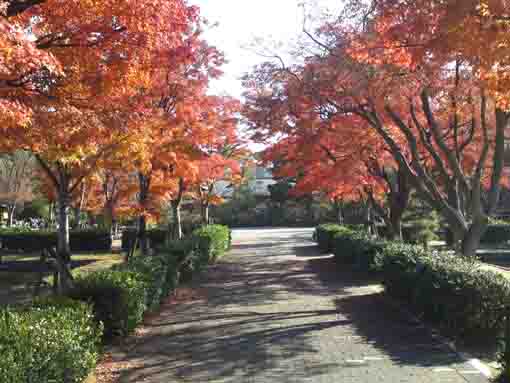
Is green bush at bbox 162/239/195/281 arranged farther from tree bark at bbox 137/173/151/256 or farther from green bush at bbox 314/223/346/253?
green bush at bbox 314/223/346/253

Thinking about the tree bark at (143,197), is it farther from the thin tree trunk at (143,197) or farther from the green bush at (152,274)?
the green bush at (152,274)

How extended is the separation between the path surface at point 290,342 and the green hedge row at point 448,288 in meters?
0.36

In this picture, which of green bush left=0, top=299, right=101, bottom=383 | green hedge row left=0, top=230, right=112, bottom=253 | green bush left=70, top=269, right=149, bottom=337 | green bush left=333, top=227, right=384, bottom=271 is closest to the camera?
green bush left=0, top=299, right=101, bottom=383

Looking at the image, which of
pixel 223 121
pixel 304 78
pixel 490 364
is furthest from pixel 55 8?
pixel 223 121

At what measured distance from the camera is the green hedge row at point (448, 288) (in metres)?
6.39

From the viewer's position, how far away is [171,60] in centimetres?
1088

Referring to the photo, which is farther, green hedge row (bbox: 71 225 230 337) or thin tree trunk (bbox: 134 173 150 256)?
thin tree trunk (bbox: 134 173 150 256)

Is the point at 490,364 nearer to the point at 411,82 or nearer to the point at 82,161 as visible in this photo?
the point at 411,82

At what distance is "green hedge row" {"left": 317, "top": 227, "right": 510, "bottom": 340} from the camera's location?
6.39m

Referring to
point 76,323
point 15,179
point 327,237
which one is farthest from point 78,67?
point 15,179

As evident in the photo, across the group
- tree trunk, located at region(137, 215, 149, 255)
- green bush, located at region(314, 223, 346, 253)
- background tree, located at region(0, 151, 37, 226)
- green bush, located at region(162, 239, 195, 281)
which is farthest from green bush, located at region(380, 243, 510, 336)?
background tree, located at region(0, 151, 37, 226)

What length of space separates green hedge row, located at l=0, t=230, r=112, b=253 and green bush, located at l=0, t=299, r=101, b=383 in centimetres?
1844

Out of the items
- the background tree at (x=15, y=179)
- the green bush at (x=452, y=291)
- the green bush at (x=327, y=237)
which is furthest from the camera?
the background tree at (x=15, y=179)

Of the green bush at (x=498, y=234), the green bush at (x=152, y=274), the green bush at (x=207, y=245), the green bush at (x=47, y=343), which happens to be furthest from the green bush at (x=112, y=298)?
the green bush at (x=498, y=234)
